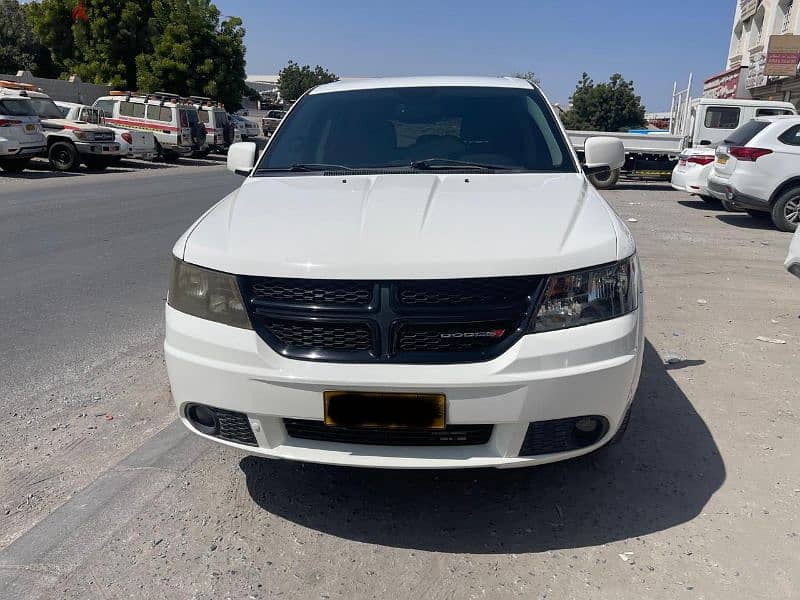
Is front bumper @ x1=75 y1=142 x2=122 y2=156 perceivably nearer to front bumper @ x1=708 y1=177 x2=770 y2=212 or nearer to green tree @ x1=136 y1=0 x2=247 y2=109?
front bumper @ x1=708 y1=177 x2=770 y2=212

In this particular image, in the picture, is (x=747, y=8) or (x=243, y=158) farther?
(x=747, y=8)

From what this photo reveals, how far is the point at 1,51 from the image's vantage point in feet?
130

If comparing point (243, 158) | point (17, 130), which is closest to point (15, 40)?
point (17, 130)

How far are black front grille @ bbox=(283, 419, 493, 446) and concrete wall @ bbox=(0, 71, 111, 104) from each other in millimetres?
33789

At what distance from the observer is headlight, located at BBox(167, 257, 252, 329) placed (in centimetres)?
255

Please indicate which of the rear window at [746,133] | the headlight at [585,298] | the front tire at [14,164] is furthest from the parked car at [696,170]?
the front tire at [14,164]

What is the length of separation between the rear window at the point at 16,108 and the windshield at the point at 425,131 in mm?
14653

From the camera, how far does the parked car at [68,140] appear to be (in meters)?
18.4

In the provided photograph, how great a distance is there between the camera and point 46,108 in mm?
18438

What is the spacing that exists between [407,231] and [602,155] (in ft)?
6.83

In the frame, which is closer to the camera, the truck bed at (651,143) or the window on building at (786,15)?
the truck bed at (651,143)

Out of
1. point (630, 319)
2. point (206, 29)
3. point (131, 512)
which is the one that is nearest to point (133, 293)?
point (131, 512)

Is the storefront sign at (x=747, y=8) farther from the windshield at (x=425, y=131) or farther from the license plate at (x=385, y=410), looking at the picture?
the license plate at (x=385, y=410)

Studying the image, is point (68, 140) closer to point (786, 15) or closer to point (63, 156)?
point (63, 156)
